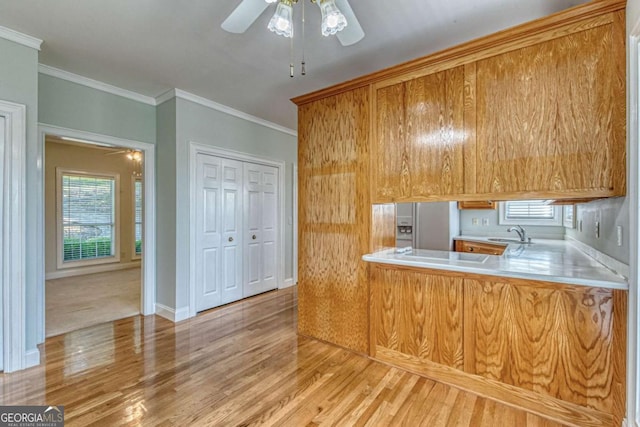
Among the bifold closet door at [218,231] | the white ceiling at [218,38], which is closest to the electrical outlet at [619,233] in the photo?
the white ceiling at [218,38]

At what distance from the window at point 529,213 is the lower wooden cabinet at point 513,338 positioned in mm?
2922

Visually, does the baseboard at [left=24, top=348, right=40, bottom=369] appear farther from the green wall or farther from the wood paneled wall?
the wood paneled wall

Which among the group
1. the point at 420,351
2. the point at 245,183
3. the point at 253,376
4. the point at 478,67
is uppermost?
the point at 478,67

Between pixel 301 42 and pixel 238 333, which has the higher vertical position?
pixel 301 42

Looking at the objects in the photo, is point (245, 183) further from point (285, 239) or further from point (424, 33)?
point (424, 33)

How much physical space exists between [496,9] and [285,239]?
12.3ft

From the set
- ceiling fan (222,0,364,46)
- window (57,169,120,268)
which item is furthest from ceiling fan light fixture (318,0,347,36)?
window (57,169,120,268)

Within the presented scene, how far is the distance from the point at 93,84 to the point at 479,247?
5.12 m

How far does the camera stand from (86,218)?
583 centimetres

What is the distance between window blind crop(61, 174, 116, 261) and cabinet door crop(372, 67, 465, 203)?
6057 mm

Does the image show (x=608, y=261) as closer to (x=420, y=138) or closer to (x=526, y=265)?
(x=526, y=265)

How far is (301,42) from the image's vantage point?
2355mm

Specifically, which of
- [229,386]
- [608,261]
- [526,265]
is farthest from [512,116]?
[229,386]

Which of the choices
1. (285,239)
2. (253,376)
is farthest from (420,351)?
(285,239)
